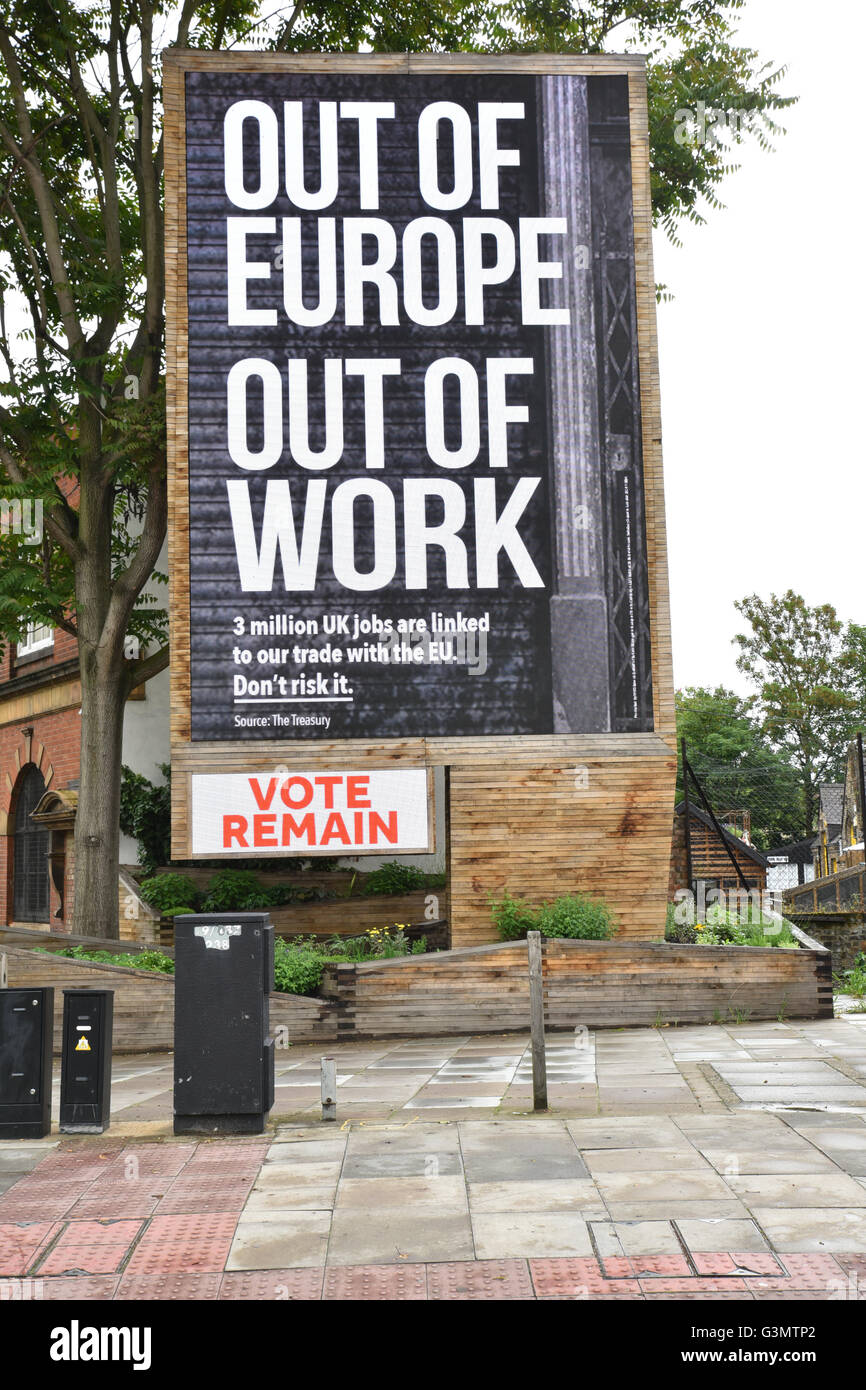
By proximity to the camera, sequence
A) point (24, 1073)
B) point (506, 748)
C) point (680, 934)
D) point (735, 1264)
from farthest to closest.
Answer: point (680, 934), point (506, 748), point (24, 1073), point (735, 1264)

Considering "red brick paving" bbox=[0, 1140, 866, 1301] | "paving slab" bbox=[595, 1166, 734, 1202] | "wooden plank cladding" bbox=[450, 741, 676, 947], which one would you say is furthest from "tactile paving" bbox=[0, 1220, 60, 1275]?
"wooden plank cladding" bbox=[450, 741, 676, 947]

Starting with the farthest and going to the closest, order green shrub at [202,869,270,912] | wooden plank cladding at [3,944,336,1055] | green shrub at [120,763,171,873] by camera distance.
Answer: green shrub at [120,763,171,873], green shrub at [202,869,270,912], wooden plank cladding at [3,944,336,1055]

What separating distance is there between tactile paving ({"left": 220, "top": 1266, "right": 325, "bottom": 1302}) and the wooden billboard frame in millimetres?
9961

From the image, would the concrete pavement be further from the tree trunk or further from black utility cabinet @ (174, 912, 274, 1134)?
the tree trunk

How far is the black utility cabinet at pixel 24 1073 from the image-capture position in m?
8.95

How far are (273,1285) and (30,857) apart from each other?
2579 cm

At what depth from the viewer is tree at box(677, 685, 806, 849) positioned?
2403 inches

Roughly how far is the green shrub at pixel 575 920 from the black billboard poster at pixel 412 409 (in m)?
2.18

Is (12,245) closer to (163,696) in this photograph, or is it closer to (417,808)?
(163,696)

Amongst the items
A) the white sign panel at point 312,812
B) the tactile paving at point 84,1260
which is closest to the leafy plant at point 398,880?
the white sign panel at point 312,812

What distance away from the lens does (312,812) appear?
1559 centimetres

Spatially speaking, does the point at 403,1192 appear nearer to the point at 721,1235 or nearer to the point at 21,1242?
the point at 721,1235

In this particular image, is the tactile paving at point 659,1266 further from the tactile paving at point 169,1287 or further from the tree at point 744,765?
the tree at point 744,765

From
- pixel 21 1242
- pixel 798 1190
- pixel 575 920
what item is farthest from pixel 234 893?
pixel 798 1190
